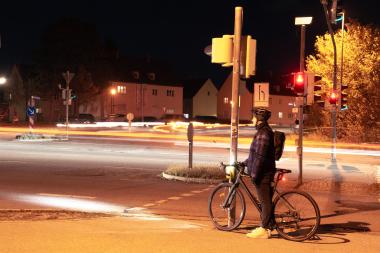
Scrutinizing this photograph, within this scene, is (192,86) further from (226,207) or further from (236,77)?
(226,207)

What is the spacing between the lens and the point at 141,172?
18172 millimetres

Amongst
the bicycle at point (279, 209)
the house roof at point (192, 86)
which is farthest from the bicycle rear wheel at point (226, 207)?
the house roof at point (192, 86)

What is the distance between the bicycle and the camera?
331 inches

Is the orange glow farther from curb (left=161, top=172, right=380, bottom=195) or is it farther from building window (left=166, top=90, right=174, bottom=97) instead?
building window (left=166, top=90, right=174, bottom=97)

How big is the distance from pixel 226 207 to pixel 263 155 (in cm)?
116

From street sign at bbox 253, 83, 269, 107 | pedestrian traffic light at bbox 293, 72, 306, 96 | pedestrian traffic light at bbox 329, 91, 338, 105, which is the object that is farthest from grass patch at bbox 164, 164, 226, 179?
pedestrian traffic light at bbox 329, 91, 338, 105

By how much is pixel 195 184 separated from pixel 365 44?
2857 cm

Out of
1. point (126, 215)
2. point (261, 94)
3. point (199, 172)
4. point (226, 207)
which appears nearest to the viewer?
point (226, 207)

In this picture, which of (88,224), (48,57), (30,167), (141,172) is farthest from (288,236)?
(48,57)

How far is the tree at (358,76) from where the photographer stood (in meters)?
39.6

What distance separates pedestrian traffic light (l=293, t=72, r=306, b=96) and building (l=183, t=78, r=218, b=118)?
290 ft

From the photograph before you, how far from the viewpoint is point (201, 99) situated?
106 meters

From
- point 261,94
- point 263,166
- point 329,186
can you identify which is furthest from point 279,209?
point 261,94

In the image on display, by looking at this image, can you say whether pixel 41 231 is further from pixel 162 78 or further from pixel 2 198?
pixel 162 78
